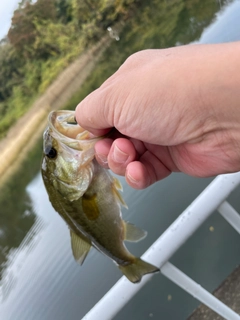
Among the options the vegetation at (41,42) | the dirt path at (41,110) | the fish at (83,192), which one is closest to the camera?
the fish at (83,192)

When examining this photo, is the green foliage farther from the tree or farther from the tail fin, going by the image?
the tail fin

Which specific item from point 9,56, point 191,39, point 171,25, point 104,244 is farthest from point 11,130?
point 104,244

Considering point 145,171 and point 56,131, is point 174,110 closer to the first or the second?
point 145,171

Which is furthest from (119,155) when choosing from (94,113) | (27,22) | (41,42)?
(27,22)

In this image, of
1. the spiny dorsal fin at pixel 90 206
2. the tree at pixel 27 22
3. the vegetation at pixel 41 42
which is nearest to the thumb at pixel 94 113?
the spiny dorsal fin at pixel 90 206

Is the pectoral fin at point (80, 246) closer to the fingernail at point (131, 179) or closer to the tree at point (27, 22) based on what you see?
the fingernail at point (131, 179)

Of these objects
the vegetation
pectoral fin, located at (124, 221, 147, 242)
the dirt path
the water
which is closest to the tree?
the vegetation
